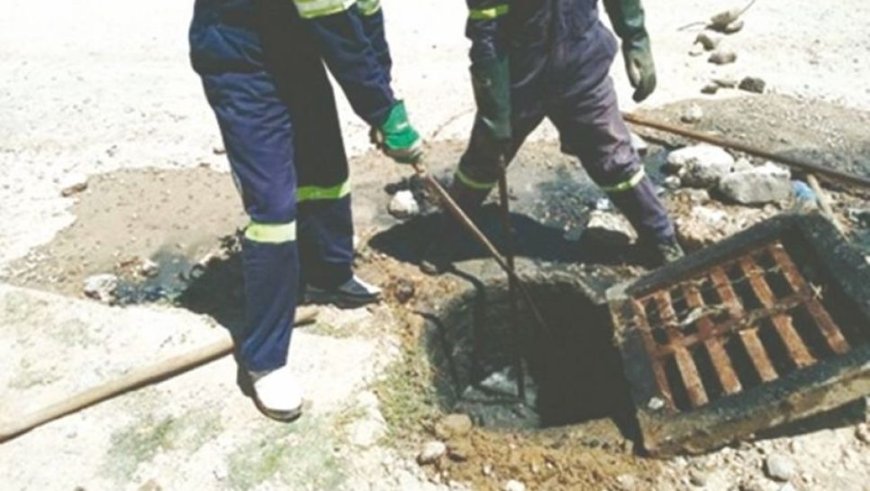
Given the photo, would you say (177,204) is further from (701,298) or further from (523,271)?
(701,298)

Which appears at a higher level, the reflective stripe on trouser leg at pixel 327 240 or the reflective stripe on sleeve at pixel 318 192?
the reflective stripe on sleeve at pixel 318 192

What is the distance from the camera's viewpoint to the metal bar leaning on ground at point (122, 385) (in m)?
3.30

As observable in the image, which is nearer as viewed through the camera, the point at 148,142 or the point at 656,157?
the point at 656,157

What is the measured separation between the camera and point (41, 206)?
15.6ft

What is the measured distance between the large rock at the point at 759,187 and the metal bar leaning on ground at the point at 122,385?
8.10ft

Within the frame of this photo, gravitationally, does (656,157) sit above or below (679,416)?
below

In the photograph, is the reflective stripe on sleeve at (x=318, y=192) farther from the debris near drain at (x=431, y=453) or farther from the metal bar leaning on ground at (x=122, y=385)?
the debris near drain at (x=431, y=453)

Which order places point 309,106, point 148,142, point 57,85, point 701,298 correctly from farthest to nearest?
point 57,85 < point 148,142 < point 701,298 < point 309,106

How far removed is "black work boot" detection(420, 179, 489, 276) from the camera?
13.4 ft

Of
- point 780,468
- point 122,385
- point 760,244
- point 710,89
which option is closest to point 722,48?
point 710,89

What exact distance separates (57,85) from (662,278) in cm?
436

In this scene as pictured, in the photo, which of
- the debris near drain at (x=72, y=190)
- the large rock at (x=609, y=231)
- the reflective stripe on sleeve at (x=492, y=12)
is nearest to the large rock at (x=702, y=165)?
the large rock at (x=609, y=231)

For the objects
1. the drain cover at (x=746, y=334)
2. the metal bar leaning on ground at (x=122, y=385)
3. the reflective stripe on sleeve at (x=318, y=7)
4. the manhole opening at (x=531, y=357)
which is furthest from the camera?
the manhole opening at (x=531, y=357)

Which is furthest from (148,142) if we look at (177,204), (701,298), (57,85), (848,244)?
(848,244)
